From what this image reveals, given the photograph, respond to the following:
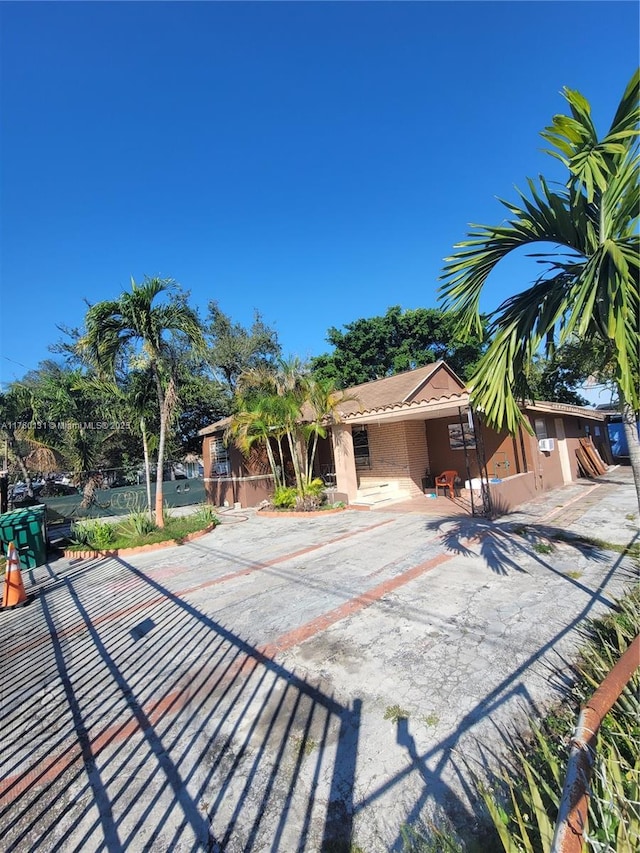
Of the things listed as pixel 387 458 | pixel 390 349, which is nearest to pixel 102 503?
pixel 387 458

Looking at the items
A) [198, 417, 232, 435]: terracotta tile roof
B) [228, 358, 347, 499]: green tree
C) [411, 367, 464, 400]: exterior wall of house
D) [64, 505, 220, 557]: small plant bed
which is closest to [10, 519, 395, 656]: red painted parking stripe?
[64, 505, 220, 557]: small plant bed

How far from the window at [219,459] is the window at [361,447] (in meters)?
5.47

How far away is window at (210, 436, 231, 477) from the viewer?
16.5m

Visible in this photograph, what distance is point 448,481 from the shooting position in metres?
12.8

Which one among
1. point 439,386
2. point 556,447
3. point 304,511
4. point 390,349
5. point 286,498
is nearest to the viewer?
point 304,511

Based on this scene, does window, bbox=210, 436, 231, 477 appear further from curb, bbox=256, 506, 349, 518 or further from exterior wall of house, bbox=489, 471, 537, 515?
exterior wall of house, bbox=489, 471, 537, 515

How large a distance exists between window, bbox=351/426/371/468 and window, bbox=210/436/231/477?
547 cm

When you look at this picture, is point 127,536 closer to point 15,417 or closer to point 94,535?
point 94,535

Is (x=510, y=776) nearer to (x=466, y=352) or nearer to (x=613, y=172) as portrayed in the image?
(x=613, y=172)

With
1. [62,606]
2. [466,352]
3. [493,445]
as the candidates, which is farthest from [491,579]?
[466,352]

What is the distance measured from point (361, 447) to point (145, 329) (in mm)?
8606

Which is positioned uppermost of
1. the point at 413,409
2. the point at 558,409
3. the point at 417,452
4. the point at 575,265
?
the point at 575,265

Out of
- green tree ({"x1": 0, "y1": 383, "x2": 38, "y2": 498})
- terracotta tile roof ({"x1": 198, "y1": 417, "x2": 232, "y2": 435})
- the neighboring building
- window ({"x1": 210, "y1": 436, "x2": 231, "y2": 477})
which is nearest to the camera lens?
the neighboring building

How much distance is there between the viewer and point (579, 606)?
14.6ft
